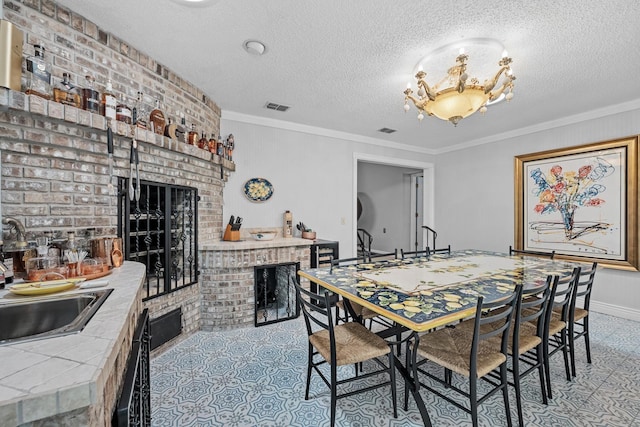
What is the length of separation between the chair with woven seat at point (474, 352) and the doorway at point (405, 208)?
3618 millimetres

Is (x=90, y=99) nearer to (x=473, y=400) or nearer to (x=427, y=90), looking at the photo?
(x=427, y=90)

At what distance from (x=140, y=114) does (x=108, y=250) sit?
109cm

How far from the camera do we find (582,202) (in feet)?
11.3

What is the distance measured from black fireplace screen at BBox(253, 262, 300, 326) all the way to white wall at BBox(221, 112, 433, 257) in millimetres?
717

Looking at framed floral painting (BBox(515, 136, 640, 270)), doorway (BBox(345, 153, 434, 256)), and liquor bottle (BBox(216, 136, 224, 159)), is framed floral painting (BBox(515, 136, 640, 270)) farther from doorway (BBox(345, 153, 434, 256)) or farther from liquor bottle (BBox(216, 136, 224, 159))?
liquor bottle (BBox(216, 136, 224, 159))

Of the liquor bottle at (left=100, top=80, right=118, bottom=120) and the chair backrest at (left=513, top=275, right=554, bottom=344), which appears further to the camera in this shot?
the liquor bottle at (left=100, top=80, right=118, bottom=120)

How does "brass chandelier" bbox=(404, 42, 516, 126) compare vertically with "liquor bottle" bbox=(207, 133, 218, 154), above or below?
above

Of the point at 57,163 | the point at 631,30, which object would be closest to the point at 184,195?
the point at 57,163

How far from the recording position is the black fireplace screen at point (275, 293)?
3.13 metres

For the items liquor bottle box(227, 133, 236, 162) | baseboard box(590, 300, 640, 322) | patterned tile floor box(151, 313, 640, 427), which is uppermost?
liquor bottle box(227, 133, 236, 162)

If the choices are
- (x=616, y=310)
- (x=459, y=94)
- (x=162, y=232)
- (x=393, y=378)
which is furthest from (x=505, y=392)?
(x=616, y=310)

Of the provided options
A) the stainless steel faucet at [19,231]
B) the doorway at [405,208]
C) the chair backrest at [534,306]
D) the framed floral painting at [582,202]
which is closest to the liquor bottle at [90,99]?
the stainless steel faucet at [19,231]

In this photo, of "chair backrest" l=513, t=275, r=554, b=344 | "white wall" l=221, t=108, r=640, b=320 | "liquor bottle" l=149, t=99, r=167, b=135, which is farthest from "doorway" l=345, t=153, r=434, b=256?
"liquor bottle" l=149, t=99, r=167, b=135

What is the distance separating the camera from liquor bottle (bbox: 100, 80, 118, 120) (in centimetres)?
185
